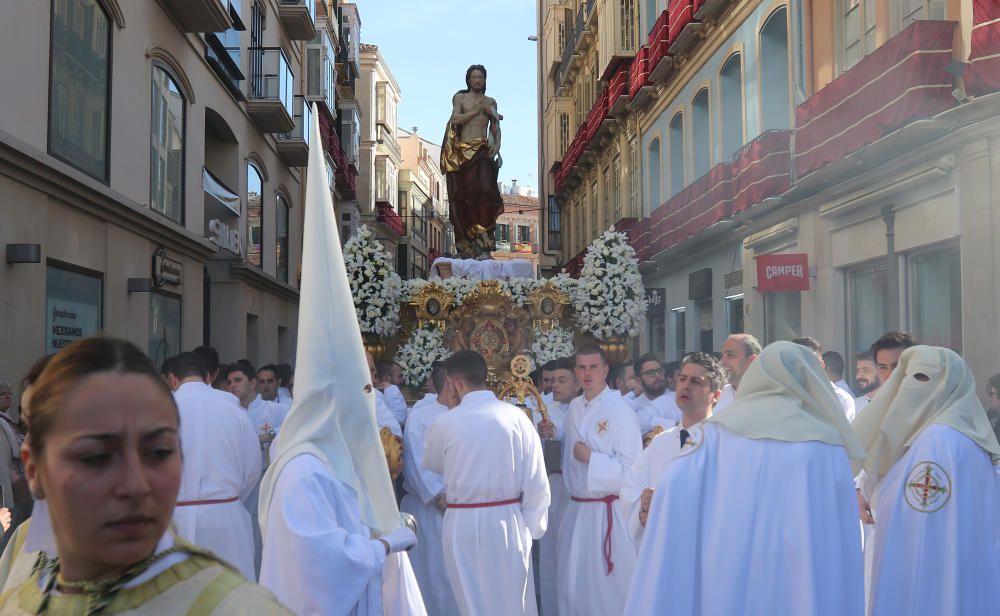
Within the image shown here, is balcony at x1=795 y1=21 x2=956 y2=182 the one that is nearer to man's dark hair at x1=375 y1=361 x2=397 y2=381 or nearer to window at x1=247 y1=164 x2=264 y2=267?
man's dark hair at x1=375 y1=361 x2=397 y2=381

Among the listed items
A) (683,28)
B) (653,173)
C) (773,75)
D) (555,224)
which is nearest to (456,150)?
(773,75)

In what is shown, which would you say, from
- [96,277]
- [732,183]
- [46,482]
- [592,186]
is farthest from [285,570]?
[592,186]

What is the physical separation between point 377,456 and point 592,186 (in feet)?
103

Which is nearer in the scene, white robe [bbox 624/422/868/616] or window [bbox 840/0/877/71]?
white robe [bbox 624/422/868/616]

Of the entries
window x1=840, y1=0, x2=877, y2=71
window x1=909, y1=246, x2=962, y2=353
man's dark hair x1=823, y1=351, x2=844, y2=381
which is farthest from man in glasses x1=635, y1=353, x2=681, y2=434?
window x1=840, y1=0, x2=877, y2=71

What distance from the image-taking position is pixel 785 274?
14531 mm

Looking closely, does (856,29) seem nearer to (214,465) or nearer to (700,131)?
(700,131)

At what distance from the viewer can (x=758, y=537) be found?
429 centimetres

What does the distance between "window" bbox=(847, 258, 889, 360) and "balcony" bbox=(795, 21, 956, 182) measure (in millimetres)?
1535

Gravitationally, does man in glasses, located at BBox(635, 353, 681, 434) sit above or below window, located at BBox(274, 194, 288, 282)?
below

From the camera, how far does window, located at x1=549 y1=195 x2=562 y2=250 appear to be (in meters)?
Answer: 43.5

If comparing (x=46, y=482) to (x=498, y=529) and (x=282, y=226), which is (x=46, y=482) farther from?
(x=282, y=226)

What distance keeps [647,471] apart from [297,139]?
72.6 ft

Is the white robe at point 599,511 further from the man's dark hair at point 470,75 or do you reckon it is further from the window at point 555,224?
the window at point 555,224
